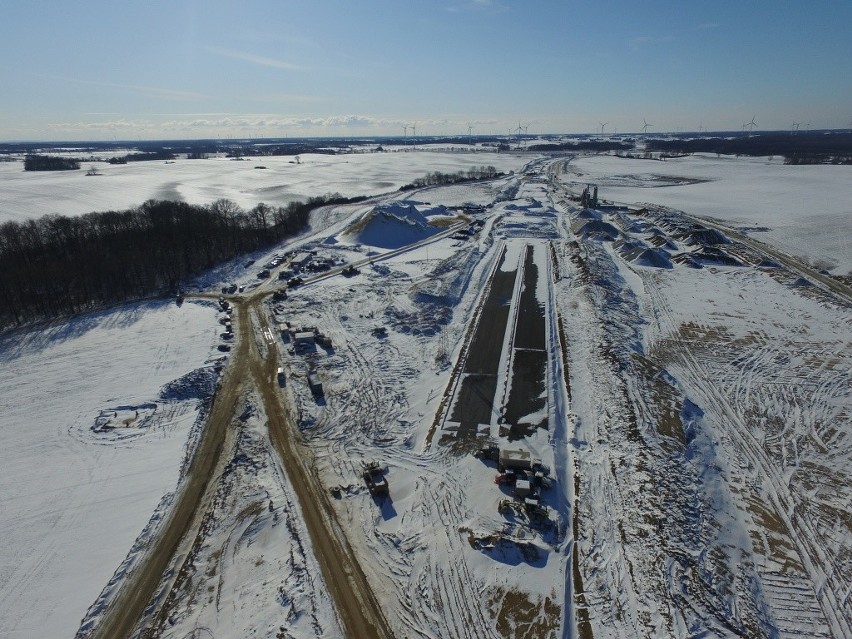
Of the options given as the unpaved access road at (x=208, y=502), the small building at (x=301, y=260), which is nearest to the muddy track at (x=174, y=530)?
the unpaved access road at (x=208, y=502)

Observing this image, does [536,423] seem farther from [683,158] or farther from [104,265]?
[683,158]

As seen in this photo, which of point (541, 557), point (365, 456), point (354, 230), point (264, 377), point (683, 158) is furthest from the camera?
point (683, 158)

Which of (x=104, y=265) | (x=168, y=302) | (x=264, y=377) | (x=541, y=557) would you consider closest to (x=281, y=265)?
(x=168, y=302)

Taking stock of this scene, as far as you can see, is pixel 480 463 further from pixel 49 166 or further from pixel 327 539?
pixel 49 166

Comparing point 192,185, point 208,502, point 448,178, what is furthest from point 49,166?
point 208,502

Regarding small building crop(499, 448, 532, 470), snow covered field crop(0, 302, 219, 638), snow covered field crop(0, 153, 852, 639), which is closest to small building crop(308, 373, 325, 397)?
snow covered field crop(0, 153, 852, 639)

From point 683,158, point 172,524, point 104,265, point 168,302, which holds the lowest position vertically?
point 172,524
